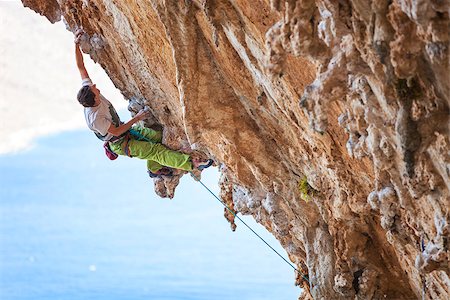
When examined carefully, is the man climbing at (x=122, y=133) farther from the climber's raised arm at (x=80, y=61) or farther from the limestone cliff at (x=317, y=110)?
the limestone cliff at (x=317, y=110)

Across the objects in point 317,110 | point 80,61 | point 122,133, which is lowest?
point 317,110

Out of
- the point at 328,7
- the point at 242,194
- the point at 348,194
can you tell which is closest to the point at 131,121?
the point at 242,194

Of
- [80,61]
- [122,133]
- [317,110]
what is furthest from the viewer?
[122,133]

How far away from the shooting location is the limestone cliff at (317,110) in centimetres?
355

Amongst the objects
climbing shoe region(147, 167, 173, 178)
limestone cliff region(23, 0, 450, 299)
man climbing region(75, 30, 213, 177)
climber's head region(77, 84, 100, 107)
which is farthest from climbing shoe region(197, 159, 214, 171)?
climber's head region(77, 84, 100, 107)

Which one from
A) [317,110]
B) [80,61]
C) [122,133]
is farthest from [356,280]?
[80,61]

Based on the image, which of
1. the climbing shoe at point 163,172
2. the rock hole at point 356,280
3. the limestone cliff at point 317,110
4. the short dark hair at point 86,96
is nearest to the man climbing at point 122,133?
the short dark hair at point 86,96

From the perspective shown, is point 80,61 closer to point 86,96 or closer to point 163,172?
point 86,96

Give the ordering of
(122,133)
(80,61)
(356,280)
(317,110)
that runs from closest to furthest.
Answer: (317,110)
(356,280)
(80,61)
(122,133)

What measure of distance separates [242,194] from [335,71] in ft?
12.9

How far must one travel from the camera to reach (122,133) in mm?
7199

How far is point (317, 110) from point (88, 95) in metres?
3.72

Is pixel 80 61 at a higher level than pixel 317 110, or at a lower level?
higher

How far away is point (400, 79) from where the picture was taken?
3.55 meters
